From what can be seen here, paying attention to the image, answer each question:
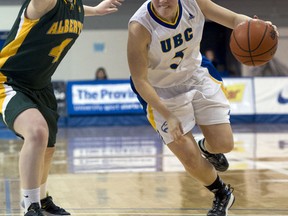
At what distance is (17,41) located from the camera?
178 inches

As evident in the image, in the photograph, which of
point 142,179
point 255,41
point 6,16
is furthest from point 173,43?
point 6,16

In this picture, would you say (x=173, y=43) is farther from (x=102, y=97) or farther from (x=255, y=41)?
(x=102, y=97)

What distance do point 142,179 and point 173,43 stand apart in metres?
2.73

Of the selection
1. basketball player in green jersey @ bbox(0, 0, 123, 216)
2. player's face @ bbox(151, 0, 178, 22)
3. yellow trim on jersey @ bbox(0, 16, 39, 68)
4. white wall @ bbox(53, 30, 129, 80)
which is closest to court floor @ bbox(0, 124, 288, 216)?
basketball player in green jersey @ bbox(0, 0, 123, 216)

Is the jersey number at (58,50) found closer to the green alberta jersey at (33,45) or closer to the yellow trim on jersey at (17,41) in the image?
the green alberta jersey at (33,45)

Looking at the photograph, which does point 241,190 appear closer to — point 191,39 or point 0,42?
point 191,39

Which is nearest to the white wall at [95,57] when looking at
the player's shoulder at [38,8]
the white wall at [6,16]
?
the white wall at [6,16]

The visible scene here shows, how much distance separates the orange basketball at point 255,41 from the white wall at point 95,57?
14.1m

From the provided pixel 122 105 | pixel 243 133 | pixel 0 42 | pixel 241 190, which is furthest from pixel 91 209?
pixel 0 42

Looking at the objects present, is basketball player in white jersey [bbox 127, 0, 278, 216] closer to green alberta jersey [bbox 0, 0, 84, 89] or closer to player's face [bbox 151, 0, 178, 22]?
player's face [bbox 151, 0, 178, 22]

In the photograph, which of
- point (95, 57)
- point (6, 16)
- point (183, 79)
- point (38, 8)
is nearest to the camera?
point (38, 8)

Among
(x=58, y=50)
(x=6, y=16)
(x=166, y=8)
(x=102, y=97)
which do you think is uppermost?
(x=166, y=8)

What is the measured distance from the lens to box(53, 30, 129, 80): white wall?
18.7 m

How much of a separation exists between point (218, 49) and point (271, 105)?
6370 mm
